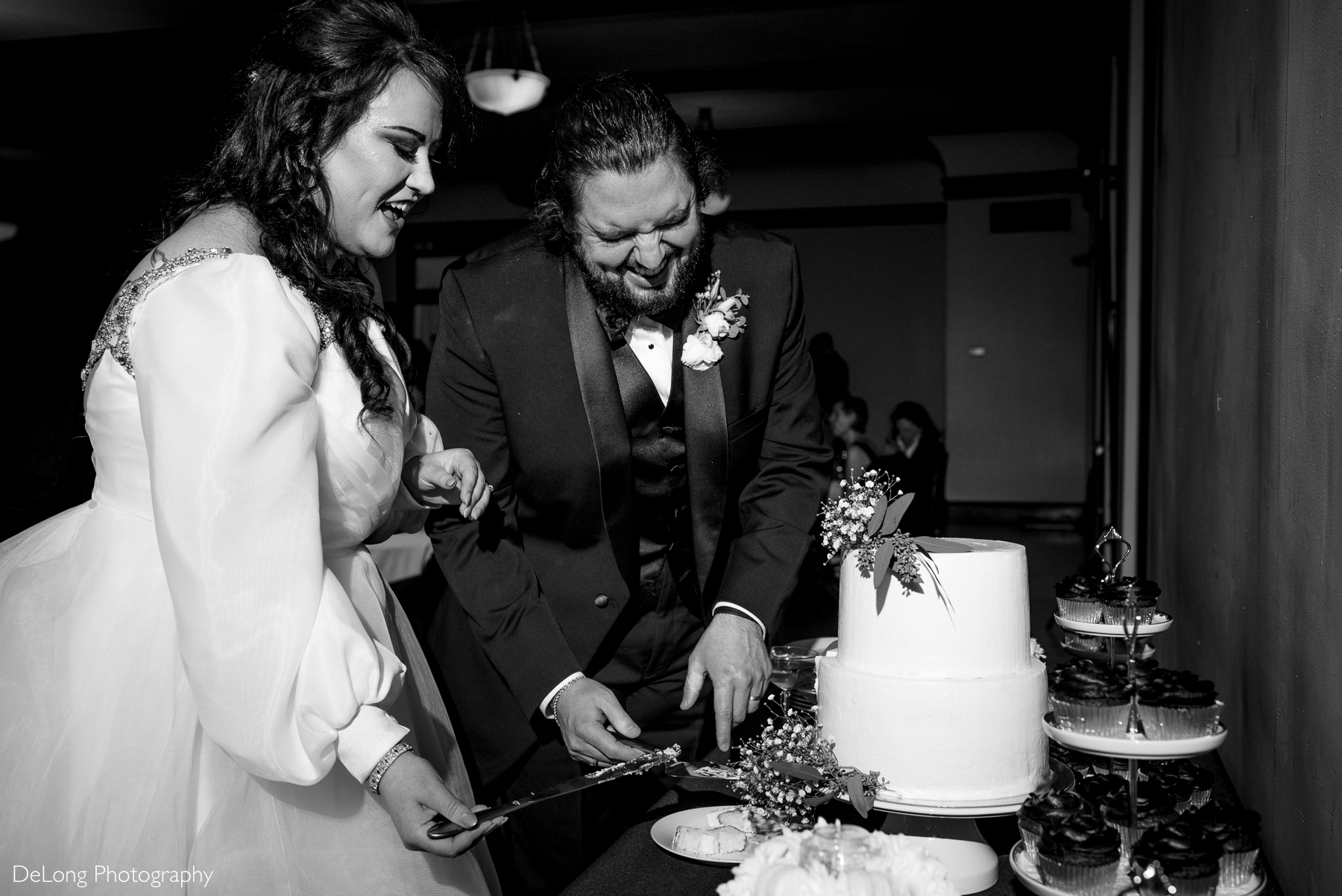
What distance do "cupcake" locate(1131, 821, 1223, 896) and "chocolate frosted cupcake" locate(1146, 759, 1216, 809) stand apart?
0.96ft

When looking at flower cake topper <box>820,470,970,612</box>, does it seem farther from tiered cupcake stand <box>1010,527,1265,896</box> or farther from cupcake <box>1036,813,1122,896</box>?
cupcake <box>1036,813,1122,896</box>

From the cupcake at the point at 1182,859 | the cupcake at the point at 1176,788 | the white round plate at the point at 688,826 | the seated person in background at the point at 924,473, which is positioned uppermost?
the cupcake at the point at 1182,859

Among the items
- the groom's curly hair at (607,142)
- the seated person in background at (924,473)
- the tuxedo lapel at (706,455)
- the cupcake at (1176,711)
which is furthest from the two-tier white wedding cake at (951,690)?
the seated person in background at (924,473)

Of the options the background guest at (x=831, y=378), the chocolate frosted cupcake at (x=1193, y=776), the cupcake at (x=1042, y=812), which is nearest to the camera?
the cupcake at (x=1042, y=812)

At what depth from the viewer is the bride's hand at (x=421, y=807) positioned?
119 centimetres

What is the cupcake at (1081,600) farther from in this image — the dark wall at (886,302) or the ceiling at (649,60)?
the dark wall at (886,302)

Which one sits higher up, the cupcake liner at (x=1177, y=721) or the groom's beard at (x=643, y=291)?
the groom's beard at (x=643, y=291)

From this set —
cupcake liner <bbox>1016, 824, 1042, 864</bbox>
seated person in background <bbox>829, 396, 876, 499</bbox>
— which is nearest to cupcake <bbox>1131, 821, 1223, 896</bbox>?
cupcake liner <bbox>1016, 824, 1042, 864</bbox>

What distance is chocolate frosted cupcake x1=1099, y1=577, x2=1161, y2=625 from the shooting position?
153 cm

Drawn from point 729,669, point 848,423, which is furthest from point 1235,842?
point 848,423

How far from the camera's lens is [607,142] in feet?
5.93

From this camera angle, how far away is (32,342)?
9531 mm

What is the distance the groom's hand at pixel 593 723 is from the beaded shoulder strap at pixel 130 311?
2.26 feet

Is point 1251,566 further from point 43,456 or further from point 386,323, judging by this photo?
point 43,456
